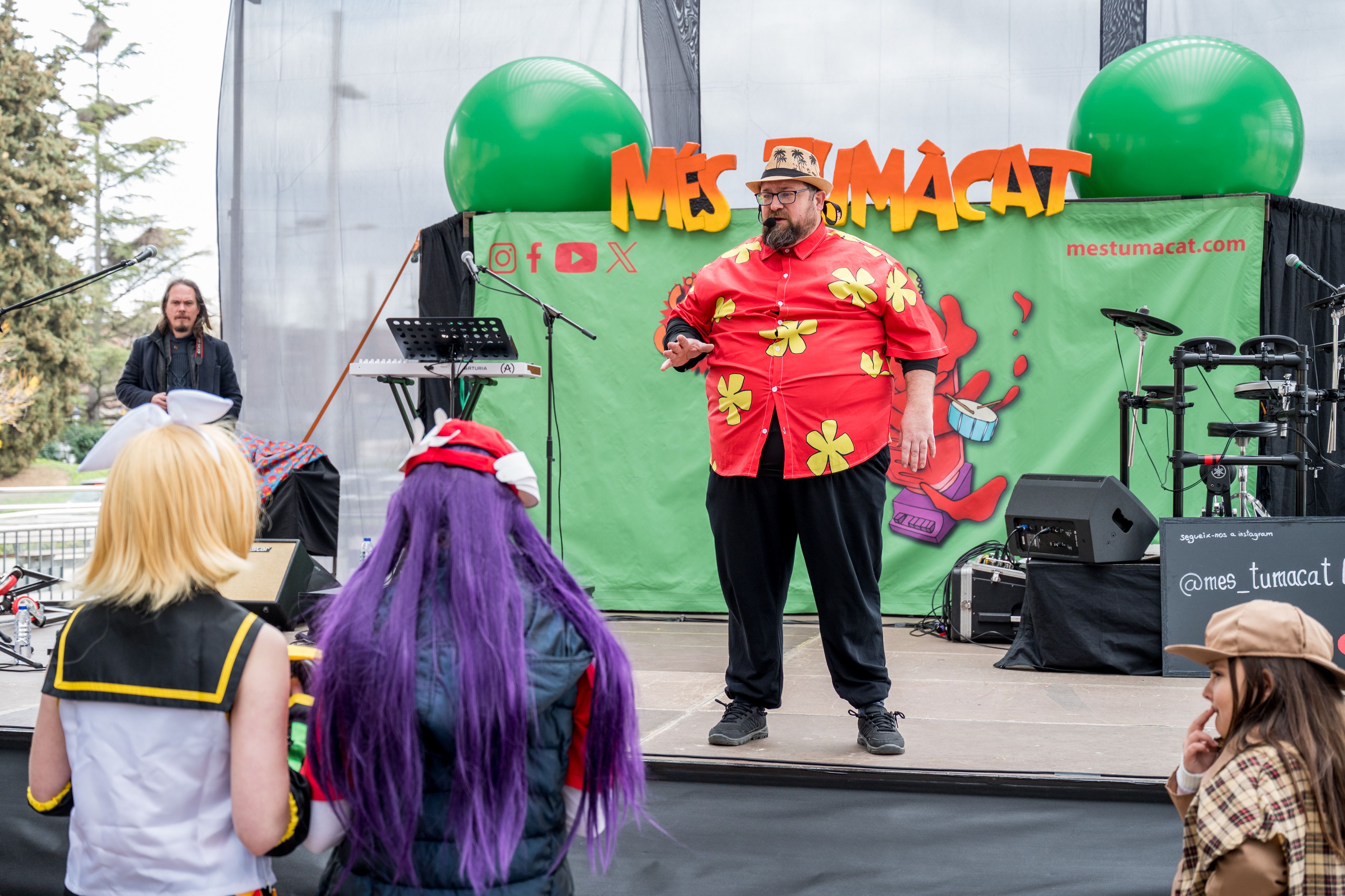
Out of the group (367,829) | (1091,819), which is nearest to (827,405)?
(1091,819)

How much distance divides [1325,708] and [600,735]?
995 millimetres

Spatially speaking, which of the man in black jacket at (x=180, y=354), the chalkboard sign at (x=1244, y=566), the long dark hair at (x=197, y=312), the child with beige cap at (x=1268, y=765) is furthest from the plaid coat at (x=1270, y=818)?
the long dark hair at (x=197, y=312)

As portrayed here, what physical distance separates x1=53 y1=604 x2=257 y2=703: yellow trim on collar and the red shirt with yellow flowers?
1.56 meters

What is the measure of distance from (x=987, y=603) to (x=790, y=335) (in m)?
2.24

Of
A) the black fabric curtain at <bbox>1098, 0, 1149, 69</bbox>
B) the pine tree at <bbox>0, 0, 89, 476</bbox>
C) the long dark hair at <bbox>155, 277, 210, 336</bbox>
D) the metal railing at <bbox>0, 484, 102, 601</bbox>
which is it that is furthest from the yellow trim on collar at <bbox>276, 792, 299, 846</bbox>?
the pine tree at <bbox>0, 0, 89, 476</bbox>

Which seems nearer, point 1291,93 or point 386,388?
point 1291,93

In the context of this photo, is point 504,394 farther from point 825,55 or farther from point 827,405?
point 827,405

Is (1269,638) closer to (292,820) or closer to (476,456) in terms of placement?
(476,456)

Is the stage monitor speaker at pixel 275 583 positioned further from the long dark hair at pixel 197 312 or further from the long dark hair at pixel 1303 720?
the long dark hair at pixel 1303 720

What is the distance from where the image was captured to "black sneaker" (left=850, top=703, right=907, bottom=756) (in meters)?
2.46

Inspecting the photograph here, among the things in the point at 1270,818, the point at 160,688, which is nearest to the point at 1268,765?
the point at 1270,818

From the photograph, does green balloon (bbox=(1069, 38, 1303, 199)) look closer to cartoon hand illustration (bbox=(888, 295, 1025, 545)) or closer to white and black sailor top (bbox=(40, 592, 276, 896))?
cartoon hand illustration (bbox=(888, 295, 1025, 545))

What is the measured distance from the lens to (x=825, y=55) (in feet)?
18.1

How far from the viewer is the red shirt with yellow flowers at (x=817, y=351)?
2.63 metres
